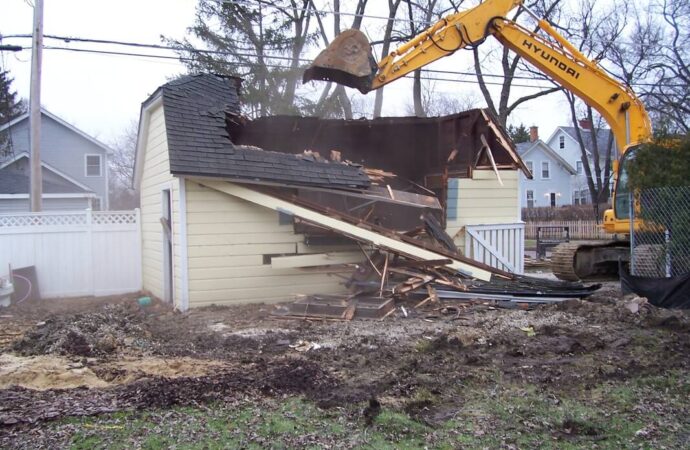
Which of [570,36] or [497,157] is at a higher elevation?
[570,36]

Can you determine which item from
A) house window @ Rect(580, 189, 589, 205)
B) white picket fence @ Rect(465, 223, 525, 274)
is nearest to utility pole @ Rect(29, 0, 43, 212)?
white picket fence @ Rect(465, 223, 525, 274)

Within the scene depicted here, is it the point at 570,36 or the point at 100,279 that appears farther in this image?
the point at 570,36

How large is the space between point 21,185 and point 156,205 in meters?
17.8

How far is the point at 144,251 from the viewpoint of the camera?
1320 cm

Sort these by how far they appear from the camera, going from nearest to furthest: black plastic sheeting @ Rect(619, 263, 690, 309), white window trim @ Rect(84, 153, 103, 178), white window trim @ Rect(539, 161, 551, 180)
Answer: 1. black plastic sheeting @ Rect(619, 263, 690, 309)
2. white window trim @ Rect(84, 153, 103, 178)
3. white window trim @ Rect(539, 161, 551, 180)

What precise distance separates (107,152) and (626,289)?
30.3 metres

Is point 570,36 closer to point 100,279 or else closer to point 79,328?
point 100,279

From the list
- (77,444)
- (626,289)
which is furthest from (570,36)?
(77,444)

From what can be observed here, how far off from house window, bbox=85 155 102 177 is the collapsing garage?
21.7 metres

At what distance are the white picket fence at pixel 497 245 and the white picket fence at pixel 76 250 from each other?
768 cm

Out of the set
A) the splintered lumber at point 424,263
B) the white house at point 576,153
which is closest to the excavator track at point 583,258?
the splintered lumber at point 424,263

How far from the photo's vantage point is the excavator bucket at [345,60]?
10367 millimetres

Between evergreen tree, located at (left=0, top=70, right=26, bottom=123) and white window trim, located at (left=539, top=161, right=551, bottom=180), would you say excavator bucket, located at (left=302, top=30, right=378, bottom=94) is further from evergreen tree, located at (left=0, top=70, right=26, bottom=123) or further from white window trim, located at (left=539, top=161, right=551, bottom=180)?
white window trim, located at (left=539, top=161, right=551, bottom=180)

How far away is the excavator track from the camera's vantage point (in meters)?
12.7
